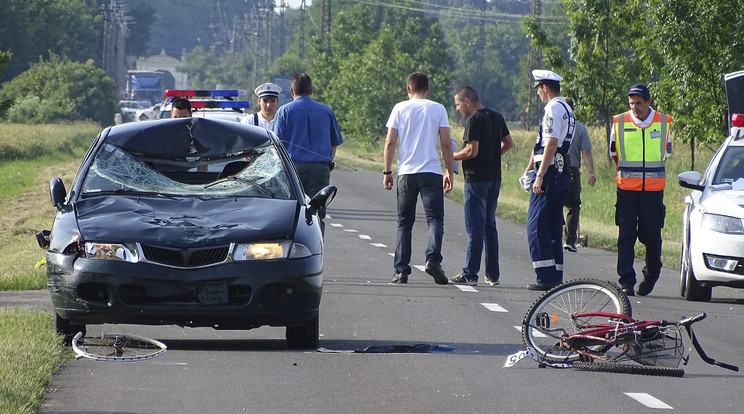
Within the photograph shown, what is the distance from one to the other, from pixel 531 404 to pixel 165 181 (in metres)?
3.47

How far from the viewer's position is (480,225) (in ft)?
42.7

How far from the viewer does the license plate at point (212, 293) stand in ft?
27.2

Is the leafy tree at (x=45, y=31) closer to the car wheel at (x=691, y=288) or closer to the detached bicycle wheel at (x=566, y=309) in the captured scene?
the car wheel at (x=691, y=288)

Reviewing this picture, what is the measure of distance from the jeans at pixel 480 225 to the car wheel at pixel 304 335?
4.10 metres

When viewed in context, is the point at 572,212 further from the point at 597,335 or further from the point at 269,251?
the point at 269,251

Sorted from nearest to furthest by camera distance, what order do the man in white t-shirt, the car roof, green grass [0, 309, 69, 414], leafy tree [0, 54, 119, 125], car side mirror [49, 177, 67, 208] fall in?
green grass [0, 309, 69, 414] < car side mirror [49, 177, 67, 208] < the car roof < the man in white t-shirt < leafy tree [0, 54, 119, 125]

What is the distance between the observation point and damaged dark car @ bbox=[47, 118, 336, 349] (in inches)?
326

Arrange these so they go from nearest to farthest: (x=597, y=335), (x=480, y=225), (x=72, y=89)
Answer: (x=597, y=335) → (x=480, y=225) → (x=72, y=89)

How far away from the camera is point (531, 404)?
7.26 m

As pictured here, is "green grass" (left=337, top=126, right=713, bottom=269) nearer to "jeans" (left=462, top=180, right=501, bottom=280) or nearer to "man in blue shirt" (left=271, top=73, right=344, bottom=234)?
"jeans" (left=462, top=180, right=501, bottom=280)

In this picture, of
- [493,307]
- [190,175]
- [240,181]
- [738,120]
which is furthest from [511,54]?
[240,181]

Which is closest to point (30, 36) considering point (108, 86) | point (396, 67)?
point (108, 86)

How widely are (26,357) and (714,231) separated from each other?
6.70 m

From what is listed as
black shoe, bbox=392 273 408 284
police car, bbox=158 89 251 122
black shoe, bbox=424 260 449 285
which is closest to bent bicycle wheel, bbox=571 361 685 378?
black shoe, bbox=424 260 449 285
